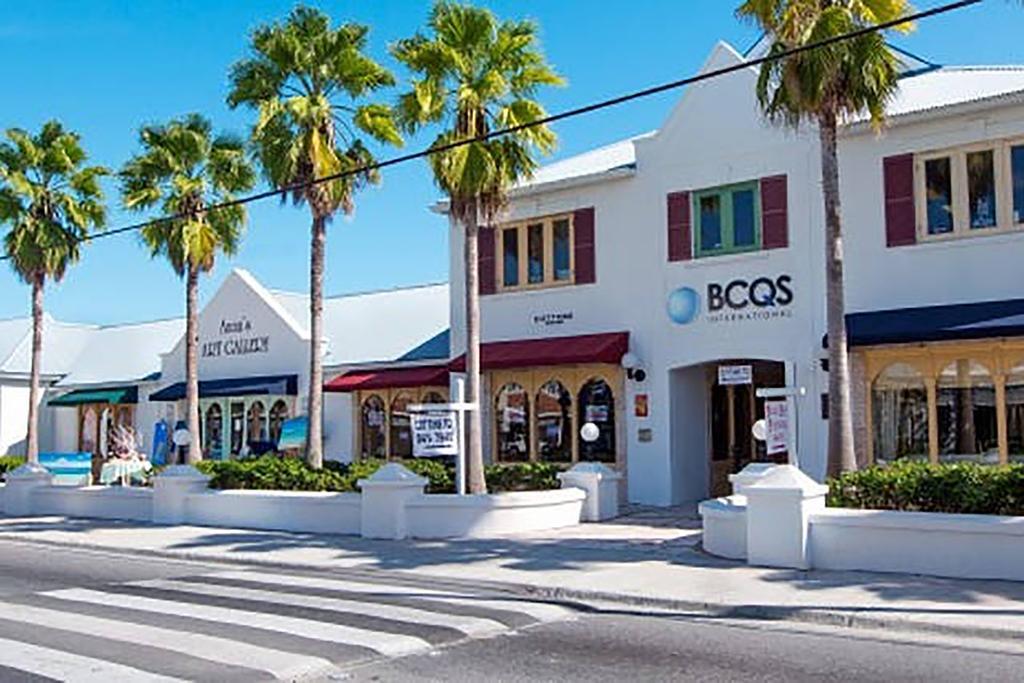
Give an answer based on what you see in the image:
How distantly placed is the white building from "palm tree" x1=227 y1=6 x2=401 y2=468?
4.05 metres

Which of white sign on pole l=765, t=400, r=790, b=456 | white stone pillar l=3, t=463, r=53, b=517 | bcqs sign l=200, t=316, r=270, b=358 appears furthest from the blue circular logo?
white stone pillar l=3, t=463, r=53, b=517

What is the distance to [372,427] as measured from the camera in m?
27.0

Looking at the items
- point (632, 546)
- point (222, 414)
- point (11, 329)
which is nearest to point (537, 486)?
point (632, 546)

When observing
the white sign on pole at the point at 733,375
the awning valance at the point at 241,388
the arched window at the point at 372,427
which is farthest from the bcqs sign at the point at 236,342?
the white sign on pole at the point at 733,375

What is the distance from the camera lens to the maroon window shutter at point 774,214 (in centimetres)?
2012

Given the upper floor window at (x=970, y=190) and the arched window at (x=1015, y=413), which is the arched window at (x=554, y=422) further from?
the arched window at (x=1015, y=413)

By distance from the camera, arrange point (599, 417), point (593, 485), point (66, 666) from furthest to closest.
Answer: point (599, 417) < point (593, 485) < point (66, 666)

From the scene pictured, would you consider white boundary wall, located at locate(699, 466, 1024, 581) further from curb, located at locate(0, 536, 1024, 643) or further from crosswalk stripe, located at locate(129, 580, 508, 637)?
crosswalk stripe, located at locate(129, 580, 508, 637)

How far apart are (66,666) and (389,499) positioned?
8.84 m

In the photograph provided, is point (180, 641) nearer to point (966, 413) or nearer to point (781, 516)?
point (781, 516)

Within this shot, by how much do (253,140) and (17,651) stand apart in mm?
12922

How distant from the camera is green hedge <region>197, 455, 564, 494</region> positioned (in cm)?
1902

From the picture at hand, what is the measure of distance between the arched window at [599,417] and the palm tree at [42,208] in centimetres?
1307

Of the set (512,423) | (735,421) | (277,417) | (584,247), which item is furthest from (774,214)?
(277,417)
